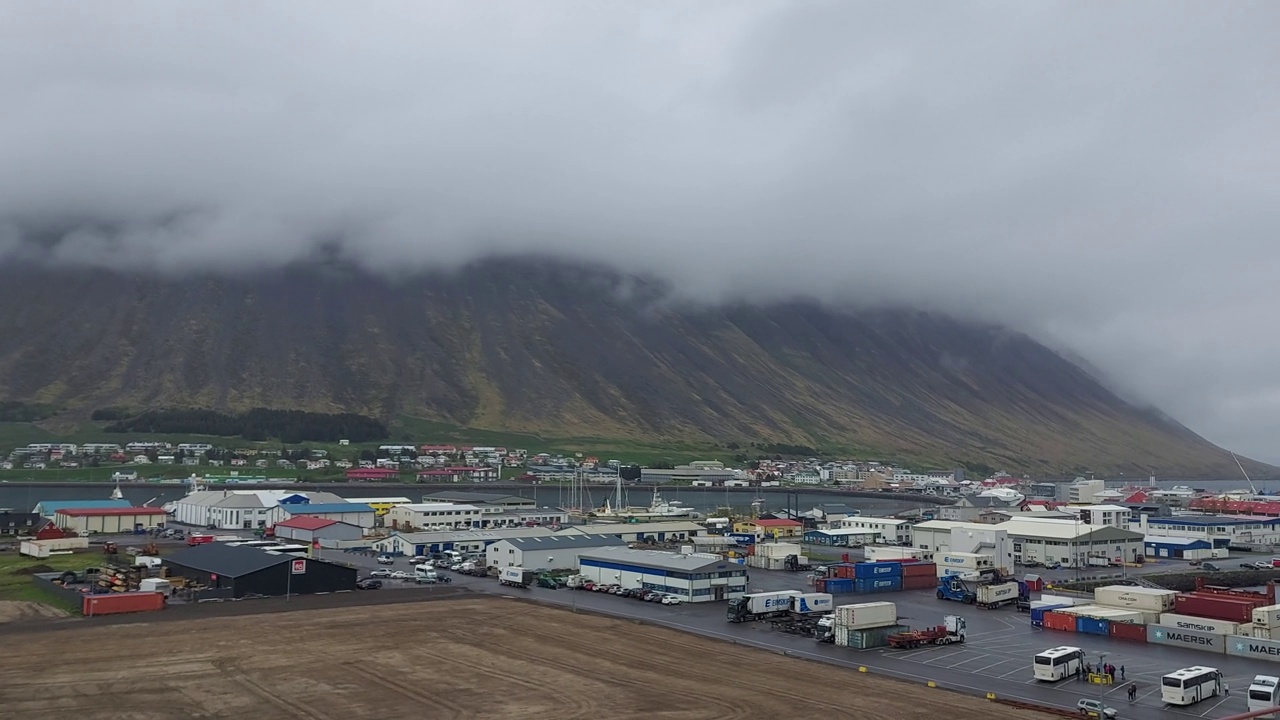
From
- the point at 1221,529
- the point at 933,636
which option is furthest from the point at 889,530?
the point at 933,636

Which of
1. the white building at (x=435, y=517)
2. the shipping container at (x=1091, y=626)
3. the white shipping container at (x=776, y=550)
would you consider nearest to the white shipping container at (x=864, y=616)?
the shipping container at (x=1091, y=626)

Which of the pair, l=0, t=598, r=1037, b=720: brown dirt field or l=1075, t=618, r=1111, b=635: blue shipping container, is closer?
l=0, t=598, r=1037, b=720: brown dirt field

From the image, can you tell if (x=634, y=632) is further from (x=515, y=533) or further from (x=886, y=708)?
(x=515, y=533)

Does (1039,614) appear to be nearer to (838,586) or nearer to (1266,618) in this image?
(1266,618)

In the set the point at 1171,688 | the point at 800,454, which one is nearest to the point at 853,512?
the point at 1171,688

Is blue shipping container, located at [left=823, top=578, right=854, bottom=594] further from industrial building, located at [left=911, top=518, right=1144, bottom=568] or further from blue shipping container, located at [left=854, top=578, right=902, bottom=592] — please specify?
industrial building, located at [left=911, top=518, right=1144, bottom=568]

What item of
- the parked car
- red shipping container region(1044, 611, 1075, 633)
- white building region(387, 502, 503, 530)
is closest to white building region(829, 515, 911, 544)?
white building region(387, 502, 503, 530)

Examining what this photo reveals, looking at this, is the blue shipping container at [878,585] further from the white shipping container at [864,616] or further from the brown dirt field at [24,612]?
the brown dirt field at [24,612]
